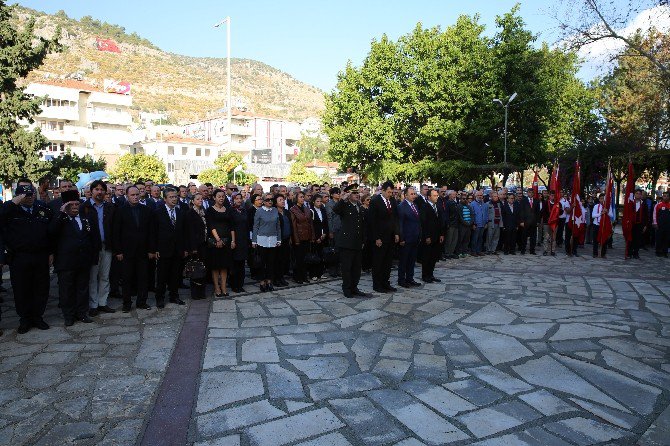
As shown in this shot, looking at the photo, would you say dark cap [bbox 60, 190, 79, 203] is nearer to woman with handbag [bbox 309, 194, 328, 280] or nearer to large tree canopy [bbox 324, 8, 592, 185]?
woman with handbag [bbox 309, 194, 328, 280]

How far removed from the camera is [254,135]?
86375 millimetres

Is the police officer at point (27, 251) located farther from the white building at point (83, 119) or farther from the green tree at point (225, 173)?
the white building at point (83, 119)

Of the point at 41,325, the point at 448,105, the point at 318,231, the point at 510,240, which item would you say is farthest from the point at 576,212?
the point at 448,105

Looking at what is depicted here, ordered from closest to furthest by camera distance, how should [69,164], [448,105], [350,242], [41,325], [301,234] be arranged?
1. [41,325]
2. [350,242]
3. [301,234]
4. [69,164]
5. [448,105]

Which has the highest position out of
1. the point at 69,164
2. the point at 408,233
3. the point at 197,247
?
the point at 69,164

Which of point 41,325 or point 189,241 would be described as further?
point 189,241

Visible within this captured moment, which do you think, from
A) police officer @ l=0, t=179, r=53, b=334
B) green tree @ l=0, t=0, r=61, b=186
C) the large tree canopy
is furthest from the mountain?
police officer @ l=0, t=179, r=53, b=334

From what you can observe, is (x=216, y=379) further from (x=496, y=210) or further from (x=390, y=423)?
(x=496, y=210)

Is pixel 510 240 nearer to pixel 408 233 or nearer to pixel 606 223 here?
pixel 606 223

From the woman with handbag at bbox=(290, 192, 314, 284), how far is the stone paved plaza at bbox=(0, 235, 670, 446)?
1611 mm

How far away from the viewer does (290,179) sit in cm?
6300

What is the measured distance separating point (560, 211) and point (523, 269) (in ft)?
12.5

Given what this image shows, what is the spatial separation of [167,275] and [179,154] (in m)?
65.0

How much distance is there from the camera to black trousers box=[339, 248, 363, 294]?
8.50m
